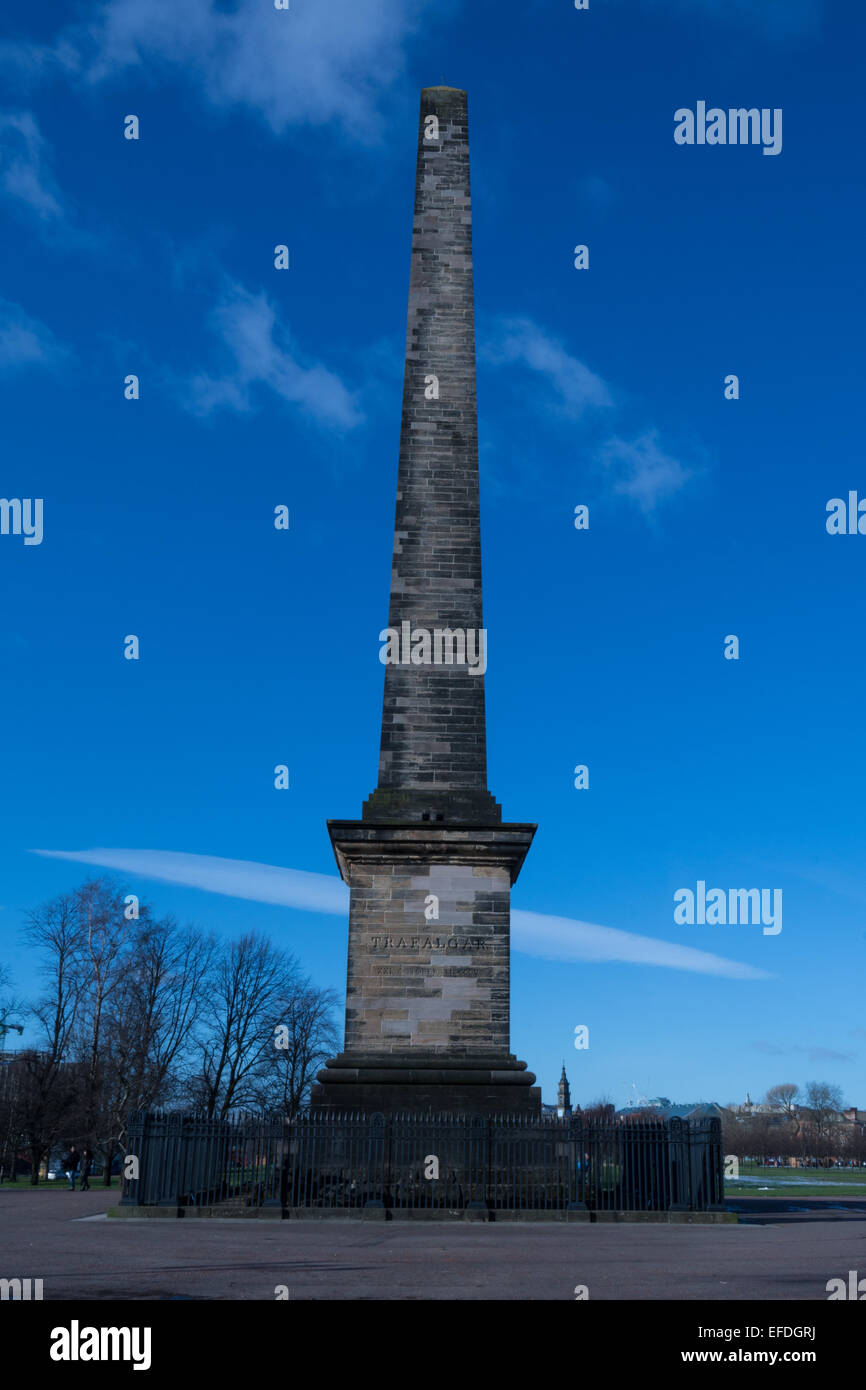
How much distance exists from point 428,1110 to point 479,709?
725cm

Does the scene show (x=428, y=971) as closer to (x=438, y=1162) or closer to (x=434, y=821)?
(x=434, y=821)

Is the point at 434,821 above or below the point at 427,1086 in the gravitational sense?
above

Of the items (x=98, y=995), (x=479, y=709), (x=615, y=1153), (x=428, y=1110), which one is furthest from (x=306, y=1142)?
(x=98, y=995)

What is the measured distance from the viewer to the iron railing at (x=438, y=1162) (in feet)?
58.6

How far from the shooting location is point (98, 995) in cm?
4791

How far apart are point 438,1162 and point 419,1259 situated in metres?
6.10

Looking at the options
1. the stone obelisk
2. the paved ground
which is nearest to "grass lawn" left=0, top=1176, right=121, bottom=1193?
the paved ground

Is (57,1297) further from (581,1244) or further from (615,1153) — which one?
(615,1153)

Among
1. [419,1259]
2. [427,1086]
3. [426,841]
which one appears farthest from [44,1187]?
[419,1259]

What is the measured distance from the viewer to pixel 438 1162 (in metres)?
17.9

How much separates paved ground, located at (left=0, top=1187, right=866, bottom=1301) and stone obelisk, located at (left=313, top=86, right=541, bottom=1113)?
3.18 meters

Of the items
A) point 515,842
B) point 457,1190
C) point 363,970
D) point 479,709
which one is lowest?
point 457,1190

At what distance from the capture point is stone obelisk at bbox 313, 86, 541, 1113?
1950 centimetres
